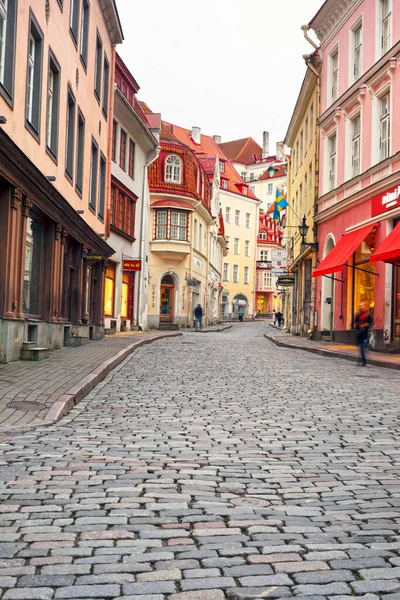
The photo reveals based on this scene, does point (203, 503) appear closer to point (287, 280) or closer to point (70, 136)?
point (70, 136)

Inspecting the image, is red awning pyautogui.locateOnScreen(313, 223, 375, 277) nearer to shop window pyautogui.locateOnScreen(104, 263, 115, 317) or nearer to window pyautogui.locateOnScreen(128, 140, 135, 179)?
shop window pyautogui.locateOnScreen(104, 263, 115, 317)

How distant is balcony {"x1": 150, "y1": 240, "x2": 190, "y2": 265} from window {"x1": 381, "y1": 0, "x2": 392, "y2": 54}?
23128 millimetres

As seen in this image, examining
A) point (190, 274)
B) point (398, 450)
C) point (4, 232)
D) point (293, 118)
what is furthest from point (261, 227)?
point (398, 450)

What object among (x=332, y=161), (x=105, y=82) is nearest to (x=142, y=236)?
(x=105, y=82)

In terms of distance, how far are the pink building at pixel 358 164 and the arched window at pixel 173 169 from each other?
16787mm

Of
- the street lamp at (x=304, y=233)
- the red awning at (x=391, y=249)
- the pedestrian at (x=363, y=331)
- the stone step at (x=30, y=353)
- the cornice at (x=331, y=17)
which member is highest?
the cornice at (x=331, y=17)

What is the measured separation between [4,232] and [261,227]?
82260mm

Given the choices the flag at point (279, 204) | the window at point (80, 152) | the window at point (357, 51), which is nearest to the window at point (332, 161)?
the window at point (357, 51)

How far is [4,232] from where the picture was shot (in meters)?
12.8

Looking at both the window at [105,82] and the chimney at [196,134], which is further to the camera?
the chimney at [196,134]

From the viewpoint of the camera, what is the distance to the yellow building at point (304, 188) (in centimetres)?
3050

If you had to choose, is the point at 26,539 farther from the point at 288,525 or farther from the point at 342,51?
the point at 342,51

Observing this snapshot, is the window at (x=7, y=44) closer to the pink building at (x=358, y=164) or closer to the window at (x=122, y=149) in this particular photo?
the pink building at (x=358, y=164)

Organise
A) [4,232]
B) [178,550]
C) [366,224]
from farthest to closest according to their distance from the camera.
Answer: [366,224], [4,232], [178,550]
